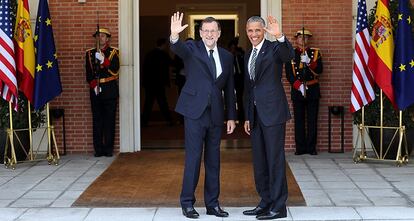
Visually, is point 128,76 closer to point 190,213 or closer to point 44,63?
point 44,63

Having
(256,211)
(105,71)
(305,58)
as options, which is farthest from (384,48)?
(105,71)

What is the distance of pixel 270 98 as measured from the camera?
19.5ft

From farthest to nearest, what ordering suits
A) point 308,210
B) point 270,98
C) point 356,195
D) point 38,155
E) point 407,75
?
point 38,155 → point 407,75 → point 356,195 → point 308,210 → point 270,98

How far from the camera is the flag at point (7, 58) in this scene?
28.1 ft

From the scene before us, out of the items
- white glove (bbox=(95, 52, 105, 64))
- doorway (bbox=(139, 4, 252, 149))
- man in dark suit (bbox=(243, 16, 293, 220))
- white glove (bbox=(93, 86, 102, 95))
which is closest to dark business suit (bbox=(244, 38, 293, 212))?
man in dark suit (bbox=(243, 16, 293, 220))

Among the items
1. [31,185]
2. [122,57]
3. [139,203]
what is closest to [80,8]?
[122,57]

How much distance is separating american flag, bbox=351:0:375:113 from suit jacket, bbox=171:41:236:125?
3439 mm

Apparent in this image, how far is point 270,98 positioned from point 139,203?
185 centimetres

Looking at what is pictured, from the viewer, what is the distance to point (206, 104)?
19.5 feet

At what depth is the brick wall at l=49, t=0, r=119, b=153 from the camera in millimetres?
10125

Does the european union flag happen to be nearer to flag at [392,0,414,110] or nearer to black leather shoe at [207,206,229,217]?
black leather shoe at [207,206,229,217]

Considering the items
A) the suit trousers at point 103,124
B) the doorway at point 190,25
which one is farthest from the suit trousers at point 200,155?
the doorway at point 190,25

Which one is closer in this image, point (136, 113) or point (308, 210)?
point (308, 210)

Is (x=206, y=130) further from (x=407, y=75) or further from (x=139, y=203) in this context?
(x=407, y=75)
